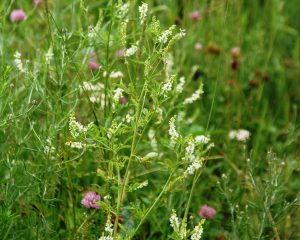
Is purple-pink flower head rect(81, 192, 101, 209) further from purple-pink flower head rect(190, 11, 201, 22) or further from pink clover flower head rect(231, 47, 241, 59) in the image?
purple-pink flower head rect(190, 11, 201, 22)

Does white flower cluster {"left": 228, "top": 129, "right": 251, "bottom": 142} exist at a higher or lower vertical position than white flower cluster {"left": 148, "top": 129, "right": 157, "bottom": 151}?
higher

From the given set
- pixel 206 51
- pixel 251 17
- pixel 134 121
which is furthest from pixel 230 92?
pixel 134 121

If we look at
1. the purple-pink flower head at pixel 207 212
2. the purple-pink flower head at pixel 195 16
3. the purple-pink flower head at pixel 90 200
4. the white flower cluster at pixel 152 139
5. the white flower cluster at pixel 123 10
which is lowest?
the purple-pink flower head at pixel 90 200

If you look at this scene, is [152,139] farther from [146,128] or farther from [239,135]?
[239,135]

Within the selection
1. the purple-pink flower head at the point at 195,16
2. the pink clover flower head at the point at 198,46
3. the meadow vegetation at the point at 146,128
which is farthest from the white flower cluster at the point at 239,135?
the purple-pink flower head at the point at 195,16

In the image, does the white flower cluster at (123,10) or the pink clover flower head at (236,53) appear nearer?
the white flower cluster at (123,10)

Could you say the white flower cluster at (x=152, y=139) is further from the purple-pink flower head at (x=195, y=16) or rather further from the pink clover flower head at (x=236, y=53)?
the purple-pink flower head at (x=195, y=16)

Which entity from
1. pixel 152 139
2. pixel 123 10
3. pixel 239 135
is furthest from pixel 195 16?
pixel 123 10

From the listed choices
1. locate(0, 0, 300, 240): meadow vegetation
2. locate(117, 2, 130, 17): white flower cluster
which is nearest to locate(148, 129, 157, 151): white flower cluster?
locate(0, 0, 300, 240): meadow vegetation

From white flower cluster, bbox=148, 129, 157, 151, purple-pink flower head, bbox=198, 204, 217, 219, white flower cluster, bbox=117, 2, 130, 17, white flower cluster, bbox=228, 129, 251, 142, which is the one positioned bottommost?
purple-pink flower head, bbox=198, 204, 217, 219
